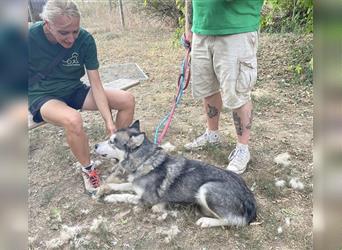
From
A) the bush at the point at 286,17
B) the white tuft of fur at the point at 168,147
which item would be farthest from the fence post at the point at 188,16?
the bush at the point at 286,17

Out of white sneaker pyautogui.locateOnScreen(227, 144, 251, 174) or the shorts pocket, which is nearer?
the shorts pocket

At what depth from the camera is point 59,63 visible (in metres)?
3.27

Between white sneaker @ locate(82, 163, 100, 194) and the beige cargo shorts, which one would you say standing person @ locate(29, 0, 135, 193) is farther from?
the beige cargo shorts

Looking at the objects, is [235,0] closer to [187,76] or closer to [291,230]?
[187,76]

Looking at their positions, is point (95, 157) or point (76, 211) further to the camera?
point (95, 157)

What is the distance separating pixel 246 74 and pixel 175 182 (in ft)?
3.41

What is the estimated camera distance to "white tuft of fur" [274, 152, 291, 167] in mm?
3619

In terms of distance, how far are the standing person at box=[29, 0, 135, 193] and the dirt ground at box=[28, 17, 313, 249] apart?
1.22 feet

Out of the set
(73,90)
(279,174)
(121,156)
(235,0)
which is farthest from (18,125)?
(279,174)

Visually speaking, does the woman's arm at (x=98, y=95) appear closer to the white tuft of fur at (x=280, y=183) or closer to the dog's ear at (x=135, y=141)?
the dog's ear at (x=135, y=141)

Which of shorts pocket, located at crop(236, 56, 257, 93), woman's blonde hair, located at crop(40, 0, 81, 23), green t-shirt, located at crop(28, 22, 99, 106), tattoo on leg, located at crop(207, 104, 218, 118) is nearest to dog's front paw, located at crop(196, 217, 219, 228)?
shorts pocket, located at crop(236, 56, 257, 93)

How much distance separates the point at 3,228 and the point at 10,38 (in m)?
0.34

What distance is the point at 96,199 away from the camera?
3229 mm

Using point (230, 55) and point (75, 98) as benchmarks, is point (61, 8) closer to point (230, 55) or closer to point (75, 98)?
point (75, 98)
